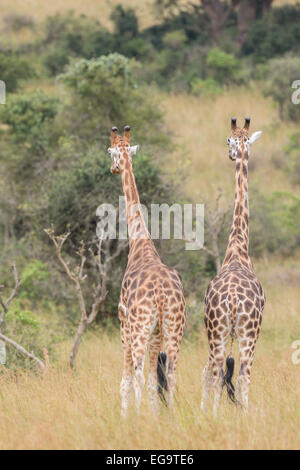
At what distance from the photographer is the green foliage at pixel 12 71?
1825 centimetres

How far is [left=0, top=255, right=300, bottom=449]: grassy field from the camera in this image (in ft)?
18.4

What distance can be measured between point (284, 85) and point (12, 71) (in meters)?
7.34

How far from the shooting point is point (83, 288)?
11953 mm

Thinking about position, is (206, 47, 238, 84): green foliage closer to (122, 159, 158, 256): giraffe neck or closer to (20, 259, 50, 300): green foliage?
(20, 259, 50, 300): green foliage

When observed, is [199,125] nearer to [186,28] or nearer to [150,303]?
[186,28]

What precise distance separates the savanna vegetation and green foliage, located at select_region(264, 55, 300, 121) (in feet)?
0.14

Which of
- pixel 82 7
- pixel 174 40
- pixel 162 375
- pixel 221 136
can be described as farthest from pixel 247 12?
pixel 162 375

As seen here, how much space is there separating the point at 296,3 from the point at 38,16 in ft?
31.5

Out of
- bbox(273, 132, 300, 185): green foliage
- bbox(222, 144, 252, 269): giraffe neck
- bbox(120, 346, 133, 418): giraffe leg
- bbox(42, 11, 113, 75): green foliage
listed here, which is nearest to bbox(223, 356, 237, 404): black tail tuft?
bbox(120, 346, 133, 418): giraffe leg

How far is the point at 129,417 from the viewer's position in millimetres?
6020

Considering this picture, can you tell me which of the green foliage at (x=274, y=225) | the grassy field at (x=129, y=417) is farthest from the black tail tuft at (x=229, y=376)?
the green foliage at (x=274, y=225)

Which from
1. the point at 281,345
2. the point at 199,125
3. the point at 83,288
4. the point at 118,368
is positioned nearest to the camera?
the point at 118,368

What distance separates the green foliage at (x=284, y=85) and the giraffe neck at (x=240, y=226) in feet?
50.3
